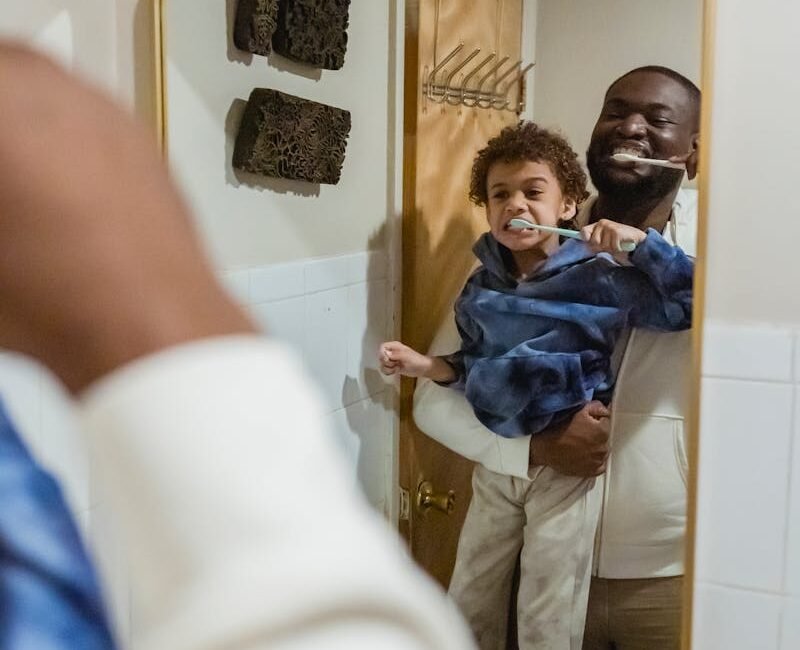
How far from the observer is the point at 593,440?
940 millimetres

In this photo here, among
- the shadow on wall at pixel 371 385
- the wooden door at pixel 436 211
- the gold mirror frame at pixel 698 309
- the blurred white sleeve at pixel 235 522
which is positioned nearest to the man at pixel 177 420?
the blurred white sleeve at pixel 235 522

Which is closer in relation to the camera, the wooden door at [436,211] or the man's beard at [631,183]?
the man's beard at [631,183]

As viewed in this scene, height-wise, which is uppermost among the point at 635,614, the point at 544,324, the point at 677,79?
the point at 677,79

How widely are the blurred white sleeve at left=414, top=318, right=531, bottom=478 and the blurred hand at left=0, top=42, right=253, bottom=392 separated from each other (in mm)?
833

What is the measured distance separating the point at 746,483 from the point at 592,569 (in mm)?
220

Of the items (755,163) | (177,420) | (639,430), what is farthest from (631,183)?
(177,420)

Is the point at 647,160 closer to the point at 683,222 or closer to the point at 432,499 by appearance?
the point at 683,222

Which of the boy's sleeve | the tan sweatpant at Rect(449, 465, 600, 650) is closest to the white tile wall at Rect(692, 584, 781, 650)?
the tan sweatpant at Rect(449, 465, 600, 650)

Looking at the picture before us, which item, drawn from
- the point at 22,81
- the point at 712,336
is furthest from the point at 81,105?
the point at 712,336

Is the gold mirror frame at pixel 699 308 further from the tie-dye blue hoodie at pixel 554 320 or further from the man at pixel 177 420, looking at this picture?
the man at pixel 177 420

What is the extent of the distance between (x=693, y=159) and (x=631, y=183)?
2.9 inches

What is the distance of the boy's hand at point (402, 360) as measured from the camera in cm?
109

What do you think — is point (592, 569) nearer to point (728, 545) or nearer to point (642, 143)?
point (728, 545)

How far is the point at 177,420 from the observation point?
178 millimetres
